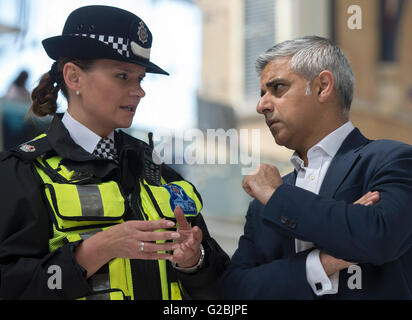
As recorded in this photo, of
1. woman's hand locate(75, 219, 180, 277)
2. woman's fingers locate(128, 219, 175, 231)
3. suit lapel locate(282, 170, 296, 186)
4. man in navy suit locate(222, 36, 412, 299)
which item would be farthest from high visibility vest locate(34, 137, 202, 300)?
suit lapel locate(282, 170, 296, 186)

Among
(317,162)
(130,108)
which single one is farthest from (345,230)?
(130,108)

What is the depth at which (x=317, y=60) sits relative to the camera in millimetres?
2764

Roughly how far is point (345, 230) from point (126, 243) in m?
0.76

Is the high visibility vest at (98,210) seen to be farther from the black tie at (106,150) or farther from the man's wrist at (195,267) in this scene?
the black tie at (106,150)

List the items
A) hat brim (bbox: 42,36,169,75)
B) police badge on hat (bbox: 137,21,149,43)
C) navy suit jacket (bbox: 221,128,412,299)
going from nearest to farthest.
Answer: navy suit jacket (bbox: 221,128,412,299)
hat brim (bbox: 42,36,169,75)
police badge on hat (bbox: 137,21,149,43)

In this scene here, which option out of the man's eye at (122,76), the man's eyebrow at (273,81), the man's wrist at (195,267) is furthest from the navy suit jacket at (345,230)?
the man's eye at (122,76)

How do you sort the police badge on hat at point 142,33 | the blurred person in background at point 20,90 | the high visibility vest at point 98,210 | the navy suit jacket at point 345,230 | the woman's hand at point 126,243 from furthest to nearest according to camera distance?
the blurred person in background at point 20,90, the police badge on hat at point 142,33, the high visibility vest at point 98,210, the woman's hand at point 126,243, the navy suit jacket at point 345,230

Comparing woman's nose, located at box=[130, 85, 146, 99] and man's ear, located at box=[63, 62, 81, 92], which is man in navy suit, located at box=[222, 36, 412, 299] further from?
man's ear, located at box=[63, 62, 81, 92]

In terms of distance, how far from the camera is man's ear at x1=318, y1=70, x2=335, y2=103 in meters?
2.75

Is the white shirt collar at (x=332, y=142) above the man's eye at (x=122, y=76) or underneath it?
underneath

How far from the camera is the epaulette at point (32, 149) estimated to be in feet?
8.72

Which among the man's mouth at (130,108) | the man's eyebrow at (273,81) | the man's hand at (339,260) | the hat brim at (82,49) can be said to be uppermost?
the hat brim at (82,49)
